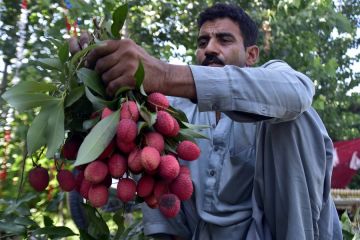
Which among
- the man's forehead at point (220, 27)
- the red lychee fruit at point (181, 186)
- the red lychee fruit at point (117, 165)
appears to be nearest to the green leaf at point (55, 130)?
the red lychee fruit at point (117, 165)

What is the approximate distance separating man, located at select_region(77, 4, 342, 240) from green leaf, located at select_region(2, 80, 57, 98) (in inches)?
4.4

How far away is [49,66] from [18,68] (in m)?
0.84

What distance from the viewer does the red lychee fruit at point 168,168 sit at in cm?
93

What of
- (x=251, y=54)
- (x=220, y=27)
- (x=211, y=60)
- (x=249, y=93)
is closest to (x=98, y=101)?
(x=249, y=93)

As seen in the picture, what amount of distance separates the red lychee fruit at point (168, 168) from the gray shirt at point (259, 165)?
0.48 ft

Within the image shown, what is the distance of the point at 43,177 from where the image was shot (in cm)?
111

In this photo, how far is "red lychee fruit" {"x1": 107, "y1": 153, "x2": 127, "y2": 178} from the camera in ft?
3.05

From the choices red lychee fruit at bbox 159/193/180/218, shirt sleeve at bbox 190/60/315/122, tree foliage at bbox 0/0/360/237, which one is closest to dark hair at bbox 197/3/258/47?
tree foliage at bbox 0/0/360/237

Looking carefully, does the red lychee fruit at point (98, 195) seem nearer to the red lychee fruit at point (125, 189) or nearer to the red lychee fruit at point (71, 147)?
the red lychee fruit at point (125, 189)

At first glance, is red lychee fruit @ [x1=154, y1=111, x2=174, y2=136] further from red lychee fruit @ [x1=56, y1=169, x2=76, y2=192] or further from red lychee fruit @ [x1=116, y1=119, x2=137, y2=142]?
red lychee fruit @ [x1=56, y1=169, x2=76, y2=192]

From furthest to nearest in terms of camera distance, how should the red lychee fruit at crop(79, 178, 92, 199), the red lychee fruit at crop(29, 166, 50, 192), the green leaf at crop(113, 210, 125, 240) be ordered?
1. the green leaf at crop(113, 210, 125, 240)
2. the red lychee fruit at crop(29, 166, 50, 192)
3. the red lychee fruit at crop(79, 178, 92, 199)

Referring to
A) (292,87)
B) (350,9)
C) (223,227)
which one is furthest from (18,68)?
(350,9)

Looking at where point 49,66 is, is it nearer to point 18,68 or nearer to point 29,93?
point 29,93

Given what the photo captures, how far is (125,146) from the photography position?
930 millimetres
